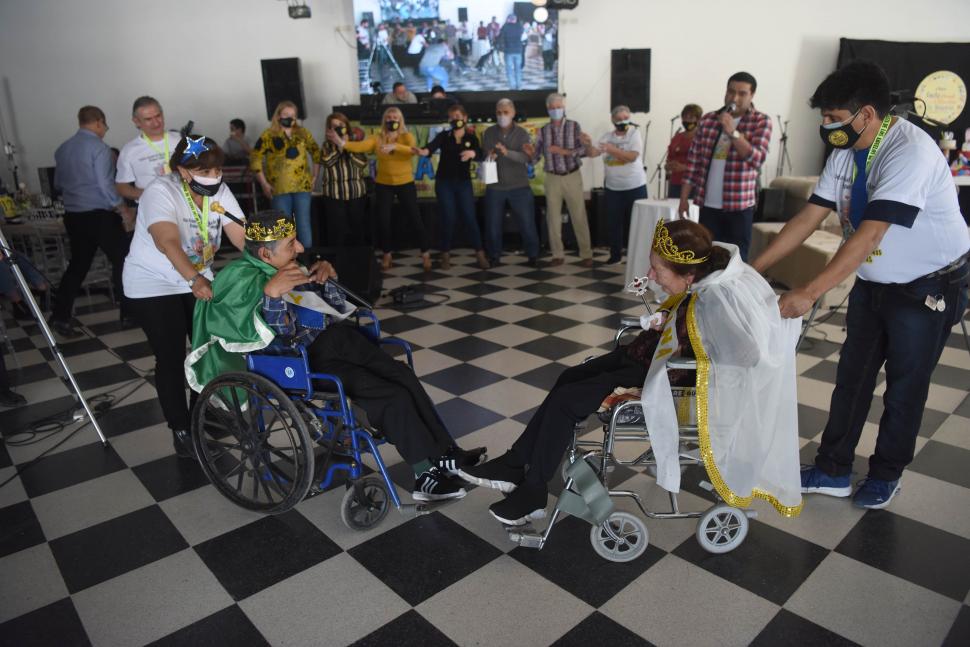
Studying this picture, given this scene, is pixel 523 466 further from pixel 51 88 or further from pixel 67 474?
pixel 51 88

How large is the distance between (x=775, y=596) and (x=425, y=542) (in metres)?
0.95

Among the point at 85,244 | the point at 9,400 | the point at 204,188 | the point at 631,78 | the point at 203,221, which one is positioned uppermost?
the point at 631,78

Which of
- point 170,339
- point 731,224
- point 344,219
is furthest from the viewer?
point 344,219

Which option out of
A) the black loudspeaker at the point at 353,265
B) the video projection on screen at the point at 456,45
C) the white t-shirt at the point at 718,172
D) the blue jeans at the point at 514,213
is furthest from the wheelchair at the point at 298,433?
the video projection on screen at the point at 456,45

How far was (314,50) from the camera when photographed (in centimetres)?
752

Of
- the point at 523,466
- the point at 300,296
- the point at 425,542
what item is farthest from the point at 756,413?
the point at 300,296

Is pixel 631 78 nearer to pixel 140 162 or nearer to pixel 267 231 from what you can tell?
pixel 140 162

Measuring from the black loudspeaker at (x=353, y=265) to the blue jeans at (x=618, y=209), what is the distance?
2.28 meters

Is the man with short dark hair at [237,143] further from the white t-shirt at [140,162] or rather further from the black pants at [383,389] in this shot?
the black pants at [383,389]

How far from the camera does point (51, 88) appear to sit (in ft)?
25.0

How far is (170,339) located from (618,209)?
398 centimetres

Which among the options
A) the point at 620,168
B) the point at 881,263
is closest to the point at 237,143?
the point at 620,168

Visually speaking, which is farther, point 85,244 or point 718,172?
point 85,244

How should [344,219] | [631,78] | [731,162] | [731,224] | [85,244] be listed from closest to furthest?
[731,162]
[731,224]
[85,244]
[344,219]
[631,78]
